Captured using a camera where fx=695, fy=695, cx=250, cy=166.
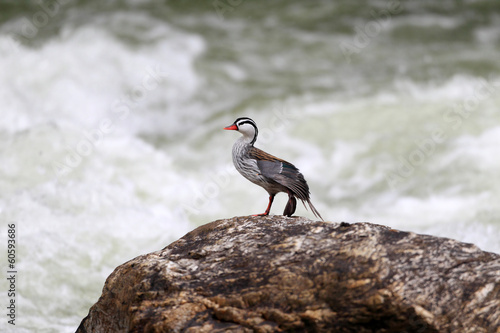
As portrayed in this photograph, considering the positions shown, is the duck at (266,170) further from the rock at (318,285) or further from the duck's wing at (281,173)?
the rock at (318,285)

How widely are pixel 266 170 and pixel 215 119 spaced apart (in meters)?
10.5

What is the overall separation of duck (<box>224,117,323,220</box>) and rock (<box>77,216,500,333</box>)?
602mm

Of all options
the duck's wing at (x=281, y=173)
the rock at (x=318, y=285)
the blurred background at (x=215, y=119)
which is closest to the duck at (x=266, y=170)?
the duck's wing at (x=281, y=173)

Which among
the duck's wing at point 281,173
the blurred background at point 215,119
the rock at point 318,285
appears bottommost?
the rock at point 318,285

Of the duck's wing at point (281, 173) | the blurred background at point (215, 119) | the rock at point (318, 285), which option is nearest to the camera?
the rock at point (318, 285)

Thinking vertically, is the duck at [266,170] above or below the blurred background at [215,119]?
below

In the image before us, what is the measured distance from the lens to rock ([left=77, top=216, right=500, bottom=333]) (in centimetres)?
443

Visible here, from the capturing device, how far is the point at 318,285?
181 inches

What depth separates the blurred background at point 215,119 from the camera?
1056 cm

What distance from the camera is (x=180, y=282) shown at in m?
4.91

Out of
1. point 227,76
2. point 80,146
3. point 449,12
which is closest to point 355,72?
point 227,76

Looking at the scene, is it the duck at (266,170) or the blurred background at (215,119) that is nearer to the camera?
the duck at (266,170)

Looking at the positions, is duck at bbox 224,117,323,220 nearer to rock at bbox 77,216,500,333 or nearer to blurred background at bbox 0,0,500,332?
rock at bbox 77,216,500,333

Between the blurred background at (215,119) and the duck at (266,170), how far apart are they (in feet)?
11.8
